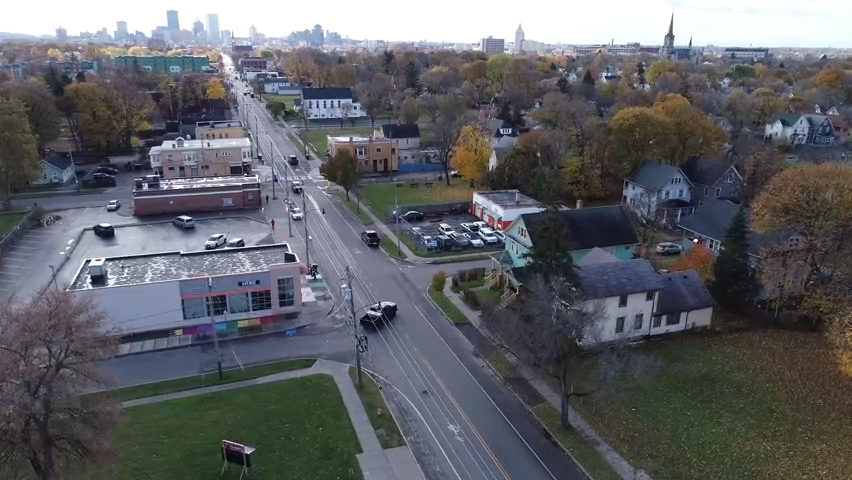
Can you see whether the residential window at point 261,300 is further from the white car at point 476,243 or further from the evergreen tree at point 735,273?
the evergreen tree at point 735,273

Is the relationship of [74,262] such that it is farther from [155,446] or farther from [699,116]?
[699,116]

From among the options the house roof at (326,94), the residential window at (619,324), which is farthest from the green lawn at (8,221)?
the house roof at (326,94)

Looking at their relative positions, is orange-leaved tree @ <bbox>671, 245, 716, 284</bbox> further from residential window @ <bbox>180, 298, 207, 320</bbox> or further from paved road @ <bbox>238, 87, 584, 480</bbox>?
residential window @ <bbox>180, 298, 207, 320</bbox>

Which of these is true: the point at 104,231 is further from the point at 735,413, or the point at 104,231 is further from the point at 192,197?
the point at 735,413

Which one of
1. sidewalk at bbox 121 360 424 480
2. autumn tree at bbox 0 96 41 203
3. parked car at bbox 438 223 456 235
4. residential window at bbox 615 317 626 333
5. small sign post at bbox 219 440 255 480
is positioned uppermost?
autumn tree at bbox 0 96 41 203

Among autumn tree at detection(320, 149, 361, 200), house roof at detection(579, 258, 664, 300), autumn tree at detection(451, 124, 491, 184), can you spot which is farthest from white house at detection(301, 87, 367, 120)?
house roof at detection(579, 258, 664, 300)

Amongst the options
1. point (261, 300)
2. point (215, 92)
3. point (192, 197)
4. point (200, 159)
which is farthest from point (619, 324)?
point (215, 92)
